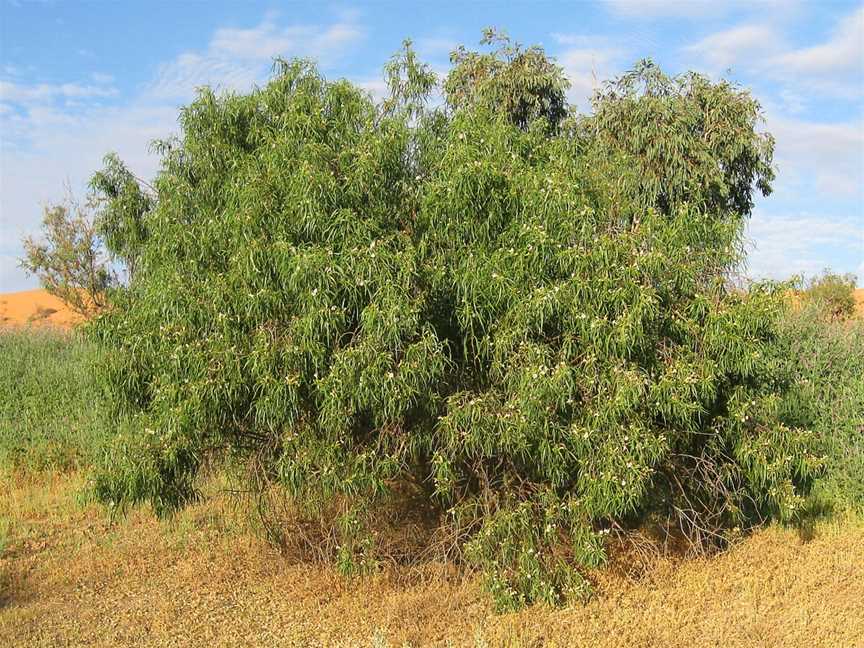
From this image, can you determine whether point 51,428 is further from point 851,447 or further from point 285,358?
point 851,447

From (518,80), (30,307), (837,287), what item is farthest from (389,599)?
(30,307)

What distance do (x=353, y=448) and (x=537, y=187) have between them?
89.3 inches

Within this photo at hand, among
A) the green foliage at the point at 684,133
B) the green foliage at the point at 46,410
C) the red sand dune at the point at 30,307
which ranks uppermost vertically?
the green foliage at the point at 684,133

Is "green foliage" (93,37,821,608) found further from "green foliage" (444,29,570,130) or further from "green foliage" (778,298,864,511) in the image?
"green foliage" (444,29,570,130)

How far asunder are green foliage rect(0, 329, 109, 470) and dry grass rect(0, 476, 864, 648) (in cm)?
368

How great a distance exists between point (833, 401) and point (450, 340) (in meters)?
4.67

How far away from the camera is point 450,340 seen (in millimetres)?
6051

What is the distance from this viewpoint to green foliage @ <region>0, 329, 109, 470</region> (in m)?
11.9

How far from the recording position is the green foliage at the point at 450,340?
5410 millimetres

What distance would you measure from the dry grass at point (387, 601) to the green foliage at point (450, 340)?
15.3 inches

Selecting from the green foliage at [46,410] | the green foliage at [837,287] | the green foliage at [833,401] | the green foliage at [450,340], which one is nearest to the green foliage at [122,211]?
the green foliage at [450,340]

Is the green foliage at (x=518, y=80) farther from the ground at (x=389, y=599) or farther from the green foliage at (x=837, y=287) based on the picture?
the green foliage at (x=837, y=287)

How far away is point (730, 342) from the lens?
5.77m

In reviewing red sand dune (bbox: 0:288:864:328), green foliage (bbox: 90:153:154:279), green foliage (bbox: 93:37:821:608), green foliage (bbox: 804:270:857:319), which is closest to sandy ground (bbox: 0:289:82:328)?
red sand dune (bbox: 0:288:864:328)
